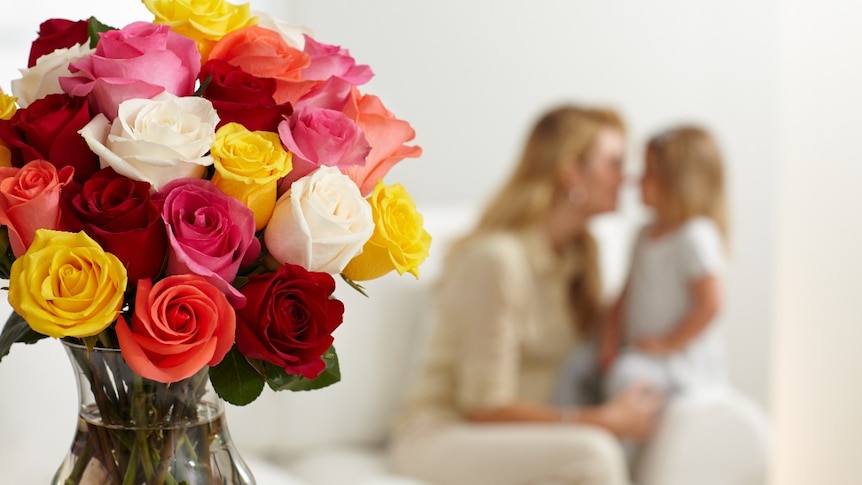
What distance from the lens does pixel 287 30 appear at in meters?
0.71

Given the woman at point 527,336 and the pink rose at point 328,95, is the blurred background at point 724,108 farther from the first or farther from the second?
the pink rose at point 328,95

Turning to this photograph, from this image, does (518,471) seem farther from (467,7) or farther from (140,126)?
(140,126)

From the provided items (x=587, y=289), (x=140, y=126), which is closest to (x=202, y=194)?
(x=140, y=126)

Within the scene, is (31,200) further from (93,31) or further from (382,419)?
(382,419)

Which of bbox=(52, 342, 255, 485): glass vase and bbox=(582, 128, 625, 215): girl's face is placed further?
bbox=(582, 128, 625, 215): girl's face

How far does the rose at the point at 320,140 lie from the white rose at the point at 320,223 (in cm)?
1

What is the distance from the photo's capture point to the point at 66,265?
0.57 m

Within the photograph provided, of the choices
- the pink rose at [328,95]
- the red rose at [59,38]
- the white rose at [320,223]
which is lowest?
the white rose at [320,223]

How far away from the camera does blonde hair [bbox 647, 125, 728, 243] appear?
2.81 m

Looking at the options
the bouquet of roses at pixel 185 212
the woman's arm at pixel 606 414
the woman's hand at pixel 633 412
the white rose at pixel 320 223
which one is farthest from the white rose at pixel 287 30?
the woman's hand at pixel 633 412

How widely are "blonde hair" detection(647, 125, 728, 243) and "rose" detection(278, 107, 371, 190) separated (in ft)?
7.43

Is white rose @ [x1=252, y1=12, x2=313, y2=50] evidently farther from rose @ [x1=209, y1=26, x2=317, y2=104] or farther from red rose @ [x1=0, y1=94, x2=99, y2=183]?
red rose @ [x1=0, y1=94, x2=99, y2=183]

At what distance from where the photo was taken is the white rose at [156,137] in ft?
1.96

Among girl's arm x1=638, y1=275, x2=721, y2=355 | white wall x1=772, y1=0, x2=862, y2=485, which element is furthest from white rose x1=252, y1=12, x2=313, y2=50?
girl's arm x1=638, y1=275, x2=721, y2=355
